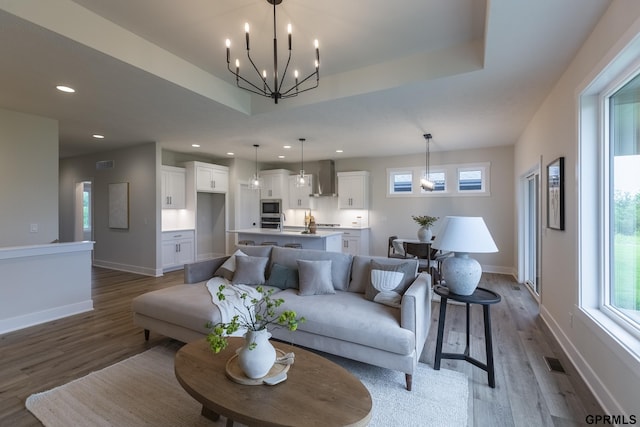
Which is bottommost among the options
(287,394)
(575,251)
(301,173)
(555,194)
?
(287,394)

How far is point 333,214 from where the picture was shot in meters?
8.37

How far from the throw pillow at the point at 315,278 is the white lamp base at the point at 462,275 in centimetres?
118

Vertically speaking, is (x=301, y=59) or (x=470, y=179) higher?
(x=301, y=59)

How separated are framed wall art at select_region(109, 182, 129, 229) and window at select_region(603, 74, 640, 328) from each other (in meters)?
7.77

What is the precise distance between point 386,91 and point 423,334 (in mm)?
2590

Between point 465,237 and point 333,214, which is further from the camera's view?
point 333,214

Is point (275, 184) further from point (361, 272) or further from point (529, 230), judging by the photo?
point (529, 230)

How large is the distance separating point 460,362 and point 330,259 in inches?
62.2

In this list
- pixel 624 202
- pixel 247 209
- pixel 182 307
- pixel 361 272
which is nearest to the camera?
pixel 624 202

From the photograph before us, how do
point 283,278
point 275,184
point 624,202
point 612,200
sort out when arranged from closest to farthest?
point 624,202 < point 612,200 < point 283,278 < point 275,184

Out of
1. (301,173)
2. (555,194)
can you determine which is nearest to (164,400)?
(555,194)

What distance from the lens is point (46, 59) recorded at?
2764 mm

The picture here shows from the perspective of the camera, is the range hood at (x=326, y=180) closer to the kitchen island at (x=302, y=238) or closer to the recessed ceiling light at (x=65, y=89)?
the kitchen island at (x=302, y=238)

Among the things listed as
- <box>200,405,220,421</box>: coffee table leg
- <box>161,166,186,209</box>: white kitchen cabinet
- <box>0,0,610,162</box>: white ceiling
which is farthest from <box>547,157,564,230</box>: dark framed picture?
<box>161,166,186,209</box>: white kitchen cabinet
